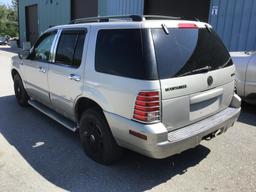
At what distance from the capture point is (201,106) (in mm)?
3289

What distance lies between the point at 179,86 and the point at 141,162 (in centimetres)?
134

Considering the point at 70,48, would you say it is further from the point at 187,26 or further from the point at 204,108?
the point at 204,108

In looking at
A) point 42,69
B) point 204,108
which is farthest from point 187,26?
point 42,69

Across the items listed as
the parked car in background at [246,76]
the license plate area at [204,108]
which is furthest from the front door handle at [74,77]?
the parked car in background at [246,76]

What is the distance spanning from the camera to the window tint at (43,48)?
15.2 feet

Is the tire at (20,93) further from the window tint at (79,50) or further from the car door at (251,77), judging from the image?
the car door at (251,77)

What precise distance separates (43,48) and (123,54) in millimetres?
2404

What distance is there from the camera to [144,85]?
9.09 ft

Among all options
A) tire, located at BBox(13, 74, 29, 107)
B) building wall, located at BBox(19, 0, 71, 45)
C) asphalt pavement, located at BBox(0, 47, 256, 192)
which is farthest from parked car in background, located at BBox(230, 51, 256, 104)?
building wall, located at BBox(19, 0, 71, 45)

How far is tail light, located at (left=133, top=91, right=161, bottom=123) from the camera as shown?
2775 millimetres

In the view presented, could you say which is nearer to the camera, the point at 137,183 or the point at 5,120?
the point at 137,183

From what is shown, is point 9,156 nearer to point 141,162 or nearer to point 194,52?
point 141,162

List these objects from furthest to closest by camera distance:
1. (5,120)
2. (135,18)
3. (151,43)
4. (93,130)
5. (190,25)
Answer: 1. (5,120)
2. (93,130)
3. (190,25)
4. (135,18)
5. (151,43)

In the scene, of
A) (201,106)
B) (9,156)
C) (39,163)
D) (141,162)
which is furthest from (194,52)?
(9,156)
